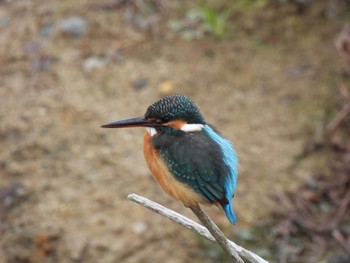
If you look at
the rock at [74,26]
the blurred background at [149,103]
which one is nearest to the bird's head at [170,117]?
the blurred background at [149,103]

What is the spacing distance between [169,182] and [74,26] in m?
3.28

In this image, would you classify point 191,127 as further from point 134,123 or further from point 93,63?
point 93,63

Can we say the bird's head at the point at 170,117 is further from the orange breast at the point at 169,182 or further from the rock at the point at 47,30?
the rock at the point at 47,30

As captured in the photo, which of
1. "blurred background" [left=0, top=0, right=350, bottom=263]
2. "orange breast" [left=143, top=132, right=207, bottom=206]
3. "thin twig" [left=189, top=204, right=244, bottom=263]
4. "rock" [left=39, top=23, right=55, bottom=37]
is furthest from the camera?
"rock" [left=39, top=23, right=55, bottom=37]

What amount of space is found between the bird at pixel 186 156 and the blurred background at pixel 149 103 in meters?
1.72

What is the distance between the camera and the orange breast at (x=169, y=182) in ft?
7.49

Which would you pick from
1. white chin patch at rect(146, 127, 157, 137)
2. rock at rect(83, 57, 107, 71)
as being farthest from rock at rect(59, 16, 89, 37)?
white chin patch at rect(146, 127, 157, 137)

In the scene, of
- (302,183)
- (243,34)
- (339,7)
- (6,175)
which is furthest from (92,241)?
(339,7)

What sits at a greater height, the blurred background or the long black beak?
the long black beak

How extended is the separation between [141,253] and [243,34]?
203 cm

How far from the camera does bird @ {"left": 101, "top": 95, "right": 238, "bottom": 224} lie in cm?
227

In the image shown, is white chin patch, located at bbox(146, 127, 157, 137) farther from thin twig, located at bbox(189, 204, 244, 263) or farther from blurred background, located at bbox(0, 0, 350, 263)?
blurred background, located at bbox(0, 0, 350, 263)

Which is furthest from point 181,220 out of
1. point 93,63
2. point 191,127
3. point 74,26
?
point 74,26

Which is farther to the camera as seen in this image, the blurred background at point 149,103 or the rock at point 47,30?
the rock at point 47,30
